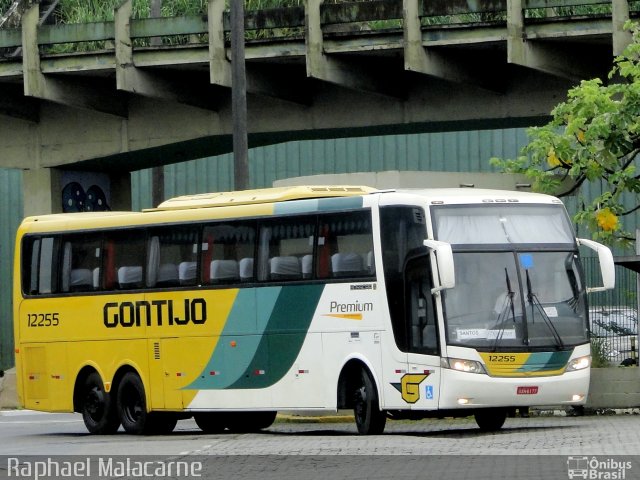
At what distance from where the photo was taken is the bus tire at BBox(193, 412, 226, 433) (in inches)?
991

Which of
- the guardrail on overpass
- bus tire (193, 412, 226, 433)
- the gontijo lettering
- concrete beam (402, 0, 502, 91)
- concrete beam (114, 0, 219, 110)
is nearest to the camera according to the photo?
the gontijo lettering

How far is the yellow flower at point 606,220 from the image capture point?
25.5m

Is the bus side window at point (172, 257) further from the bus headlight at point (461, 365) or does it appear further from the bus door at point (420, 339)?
the bus headlight at point (461, 365)

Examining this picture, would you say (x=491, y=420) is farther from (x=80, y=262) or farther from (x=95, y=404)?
(x=80, y=262)

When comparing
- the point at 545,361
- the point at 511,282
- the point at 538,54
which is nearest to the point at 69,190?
the point at 538,54

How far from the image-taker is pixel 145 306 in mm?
24516

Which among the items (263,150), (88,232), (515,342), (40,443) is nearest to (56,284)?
(88,232)

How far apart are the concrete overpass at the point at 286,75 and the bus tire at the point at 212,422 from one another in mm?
5174

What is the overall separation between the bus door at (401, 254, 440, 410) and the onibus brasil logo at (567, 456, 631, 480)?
4324mm

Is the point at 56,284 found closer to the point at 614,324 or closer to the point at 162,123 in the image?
the point at 162,123

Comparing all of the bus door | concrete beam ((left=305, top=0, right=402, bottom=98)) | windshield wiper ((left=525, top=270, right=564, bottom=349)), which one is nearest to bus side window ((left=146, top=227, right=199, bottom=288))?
concrete beam ((left=305, top=0, right=402, bottom=98))
